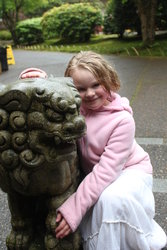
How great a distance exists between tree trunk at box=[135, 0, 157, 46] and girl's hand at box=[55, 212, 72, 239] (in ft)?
35.6

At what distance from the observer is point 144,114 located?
5.21m

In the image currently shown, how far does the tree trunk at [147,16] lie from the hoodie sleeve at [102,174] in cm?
1059

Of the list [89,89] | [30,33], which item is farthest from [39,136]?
[30,33]

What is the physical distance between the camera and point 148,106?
222 inches

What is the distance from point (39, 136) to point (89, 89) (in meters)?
0.46

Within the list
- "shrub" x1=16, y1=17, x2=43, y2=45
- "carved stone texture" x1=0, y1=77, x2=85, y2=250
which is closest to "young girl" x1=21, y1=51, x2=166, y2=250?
"carved stone texture" x1=0, y1=77, x2=85, y2=250

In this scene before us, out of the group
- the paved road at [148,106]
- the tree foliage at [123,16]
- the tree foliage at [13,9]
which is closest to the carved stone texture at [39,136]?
the paved road at [148,106]

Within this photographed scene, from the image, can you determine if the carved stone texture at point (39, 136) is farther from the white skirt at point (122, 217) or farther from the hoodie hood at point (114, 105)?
the hoodie hood at point (114, 105)

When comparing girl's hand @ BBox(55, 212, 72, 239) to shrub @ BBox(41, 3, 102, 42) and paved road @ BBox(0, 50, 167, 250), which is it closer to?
paved road @ BBox(0, 50, 167, 250)

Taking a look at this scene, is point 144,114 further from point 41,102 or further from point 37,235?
point 41,102

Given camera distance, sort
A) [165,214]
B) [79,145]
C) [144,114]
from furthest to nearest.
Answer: [144,114] < [165,214] < [79,145]

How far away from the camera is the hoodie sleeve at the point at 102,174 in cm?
162

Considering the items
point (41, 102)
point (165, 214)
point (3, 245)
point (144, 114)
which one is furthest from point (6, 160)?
point (144, 114)

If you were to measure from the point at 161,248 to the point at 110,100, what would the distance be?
3.25ft
